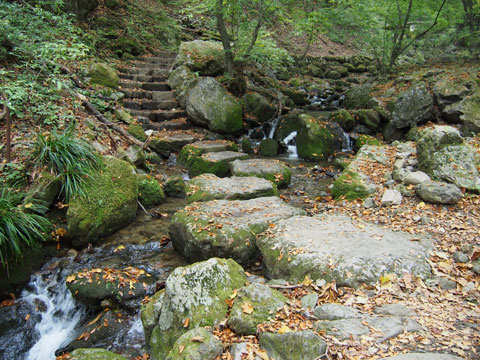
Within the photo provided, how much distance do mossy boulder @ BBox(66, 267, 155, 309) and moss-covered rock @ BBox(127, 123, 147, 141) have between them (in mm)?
5129

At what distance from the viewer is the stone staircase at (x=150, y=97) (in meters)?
10.4

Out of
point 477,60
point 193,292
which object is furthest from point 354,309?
point 477,60

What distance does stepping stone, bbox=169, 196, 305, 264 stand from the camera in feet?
14.2

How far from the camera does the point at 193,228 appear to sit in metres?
4.59

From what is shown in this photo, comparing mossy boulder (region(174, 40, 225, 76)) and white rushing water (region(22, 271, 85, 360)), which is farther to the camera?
mossy boulder (region(174, 40, 225, 76))

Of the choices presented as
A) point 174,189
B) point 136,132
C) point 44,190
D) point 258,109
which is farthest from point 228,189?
point 258,109

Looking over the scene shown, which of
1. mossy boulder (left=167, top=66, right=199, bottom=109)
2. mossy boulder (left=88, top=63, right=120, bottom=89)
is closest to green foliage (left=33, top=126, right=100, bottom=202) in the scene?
mossy boulder (left=88, top=63, right=120, bottom=89)

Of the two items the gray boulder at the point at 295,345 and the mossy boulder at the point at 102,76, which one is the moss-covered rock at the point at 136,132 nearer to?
the mossy boulder at the point at 102,76

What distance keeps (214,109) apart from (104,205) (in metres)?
6.31

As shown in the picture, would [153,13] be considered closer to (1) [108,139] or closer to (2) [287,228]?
(1) [108,139]

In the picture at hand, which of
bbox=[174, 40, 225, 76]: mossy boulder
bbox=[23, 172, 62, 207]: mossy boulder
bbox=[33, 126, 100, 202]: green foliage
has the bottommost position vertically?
bbox=[23, 172, 62, 207]: mossy boulder

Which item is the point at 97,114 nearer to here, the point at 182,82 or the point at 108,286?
the point at 182,82

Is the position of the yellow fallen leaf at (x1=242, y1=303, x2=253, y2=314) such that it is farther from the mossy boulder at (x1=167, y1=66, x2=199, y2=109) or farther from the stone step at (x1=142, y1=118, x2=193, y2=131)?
the mossy boulder at (x1=167, y1=66, x2=199, y2=109)

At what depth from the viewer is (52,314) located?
400cm
